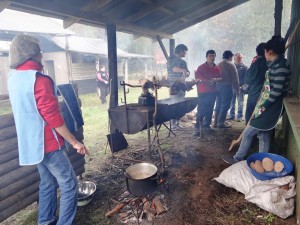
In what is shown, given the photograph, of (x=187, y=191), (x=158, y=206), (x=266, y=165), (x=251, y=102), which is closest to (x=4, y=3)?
(x=158, y=206)

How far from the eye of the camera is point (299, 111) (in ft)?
10.8

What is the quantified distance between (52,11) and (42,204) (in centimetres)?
352

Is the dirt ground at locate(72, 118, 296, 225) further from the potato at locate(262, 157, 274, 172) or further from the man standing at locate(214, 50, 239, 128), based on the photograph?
the man standing at locate(214, 50, 239, 128)

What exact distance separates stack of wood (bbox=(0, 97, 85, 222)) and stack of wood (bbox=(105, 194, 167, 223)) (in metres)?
1.19

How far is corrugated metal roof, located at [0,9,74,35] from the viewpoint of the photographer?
591 inches

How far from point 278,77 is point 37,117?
3482 mm

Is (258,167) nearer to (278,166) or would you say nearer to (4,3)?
(278,166)

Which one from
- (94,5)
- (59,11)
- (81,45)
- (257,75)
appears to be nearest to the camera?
(59,11)

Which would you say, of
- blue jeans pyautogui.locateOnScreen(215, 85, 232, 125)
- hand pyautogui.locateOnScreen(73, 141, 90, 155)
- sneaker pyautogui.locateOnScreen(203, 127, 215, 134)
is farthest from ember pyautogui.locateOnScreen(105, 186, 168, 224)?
blue jeans pyautogui.locateOnScreen(215, 85, 232, 125)

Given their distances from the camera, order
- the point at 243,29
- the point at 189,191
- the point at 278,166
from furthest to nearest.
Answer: the point at 243,29, the point at 189,191, the point at 278,166

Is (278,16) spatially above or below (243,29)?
below

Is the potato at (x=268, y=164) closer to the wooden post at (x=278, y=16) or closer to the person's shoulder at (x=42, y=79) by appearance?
the person's shoulder at (x=42, y=79)

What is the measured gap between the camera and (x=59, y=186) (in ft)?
9.36

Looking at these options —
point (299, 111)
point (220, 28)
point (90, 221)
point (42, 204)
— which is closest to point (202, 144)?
point (299, 111)
